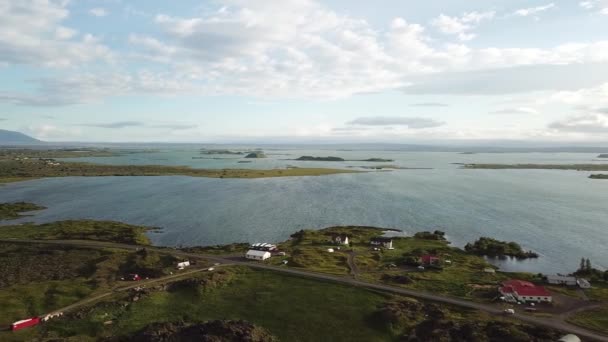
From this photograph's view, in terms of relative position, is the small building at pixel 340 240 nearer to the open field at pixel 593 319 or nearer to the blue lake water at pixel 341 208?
the blue lake water at pixel 341 208

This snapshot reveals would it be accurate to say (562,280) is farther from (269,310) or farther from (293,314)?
(269,310)

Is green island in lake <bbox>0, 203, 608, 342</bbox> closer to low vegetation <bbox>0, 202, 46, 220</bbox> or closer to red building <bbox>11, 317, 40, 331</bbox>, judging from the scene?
red building <bbox>11, 317, 40, 331</bbox>

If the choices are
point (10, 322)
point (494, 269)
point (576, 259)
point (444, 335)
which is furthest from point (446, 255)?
point (10, 322)

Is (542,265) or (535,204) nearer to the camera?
(542,265)

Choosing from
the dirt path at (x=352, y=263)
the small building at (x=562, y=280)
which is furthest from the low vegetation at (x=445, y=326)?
the small building at (x=562, y=280)

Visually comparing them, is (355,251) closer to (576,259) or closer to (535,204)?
(576,259)

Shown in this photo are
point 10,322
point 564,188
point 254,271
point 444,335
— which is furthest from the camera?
point 564,188

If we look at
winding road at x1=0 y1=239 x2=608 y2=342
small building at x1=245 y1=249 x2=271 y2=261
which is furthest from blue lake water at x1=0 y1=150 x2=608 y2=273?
small building at x1=245 y1=249 x2=271 y2=261
